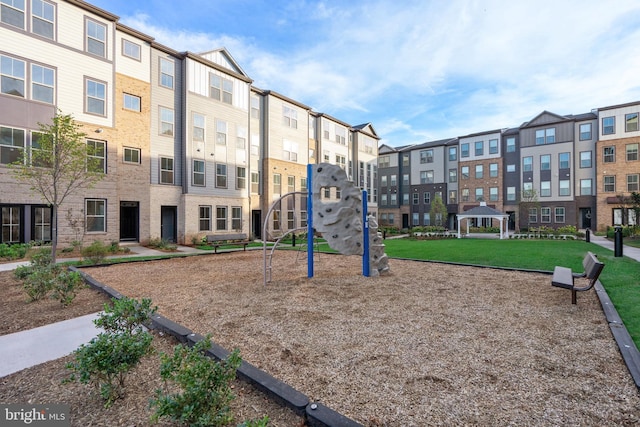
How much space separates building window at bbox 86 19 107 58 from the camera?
58.9 ft

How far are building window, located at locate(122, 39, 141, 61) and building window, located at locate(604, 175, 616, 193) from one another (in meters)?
44.8

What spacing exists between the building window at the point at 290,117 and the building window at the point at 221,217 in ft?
34.0

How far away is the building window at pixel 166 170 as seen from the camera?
21.3 m

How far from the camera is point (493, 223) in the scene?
1646 inches

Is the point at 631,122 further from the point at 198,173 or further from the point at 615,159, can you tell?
the point at 198,173

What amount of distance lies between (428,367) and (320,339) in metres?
1.64

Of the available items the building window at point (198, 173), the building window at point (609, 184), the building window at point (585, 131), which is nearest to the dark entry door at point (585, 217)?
the building window at point (609, 184)

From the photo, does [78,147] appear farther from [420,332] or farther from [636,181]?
[636,181]

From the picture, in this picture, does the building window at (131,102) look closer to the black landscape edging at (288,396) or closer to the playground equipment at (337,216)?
the playground equipment at (337,216)

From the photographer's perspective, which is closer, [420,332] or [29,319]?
[420,332]

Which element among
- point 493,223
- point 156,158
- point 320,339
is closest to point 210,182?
point 156,158

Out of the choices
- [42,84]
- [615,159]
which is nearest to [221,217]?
[42,84]

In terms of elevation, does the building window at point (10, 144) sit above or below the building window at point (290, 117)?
below

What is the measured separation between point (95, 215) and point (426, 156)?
43.3 meters
